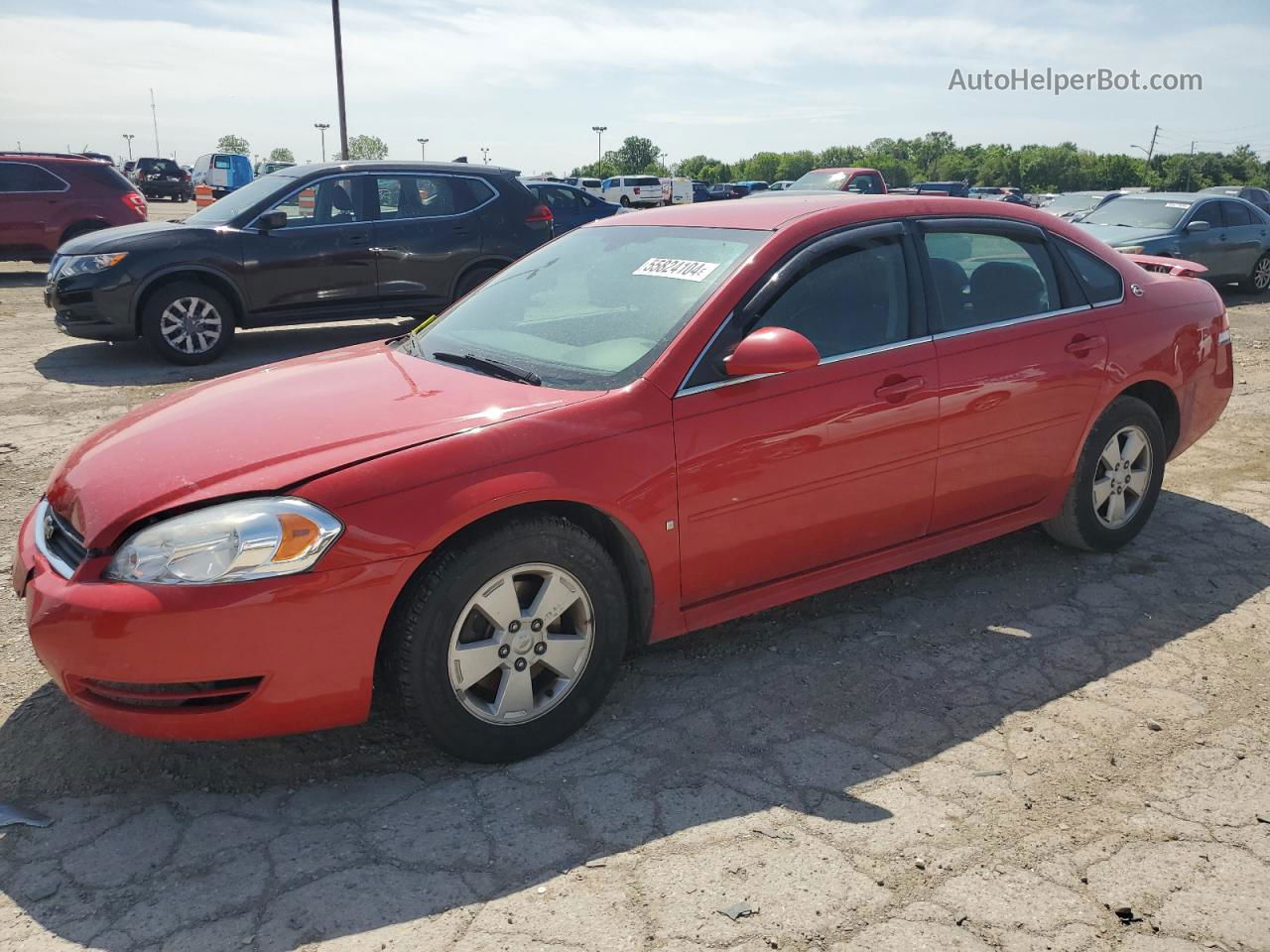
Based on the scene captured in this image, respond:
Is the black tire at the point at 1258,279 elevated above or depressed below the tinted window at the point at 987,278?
below

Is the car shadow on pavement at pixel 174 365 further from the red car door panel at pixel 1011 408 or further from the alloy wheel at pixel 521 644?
the alloy wheel at pixel 521 644

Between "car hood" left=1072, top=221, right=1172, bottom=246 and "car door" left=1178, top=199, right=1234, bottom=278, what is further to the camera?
"car door" left=1178, top=199, right=1234, bottom=278

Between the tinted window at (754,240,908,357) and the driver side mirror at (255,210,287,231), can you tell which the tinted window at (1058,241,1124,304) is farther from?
the driver side mirror at (255,210,287,231)

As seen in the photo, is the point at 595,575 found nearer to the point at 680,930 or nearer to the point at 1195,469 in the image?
the point at 680,930

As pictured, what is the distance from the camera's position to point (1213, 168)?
90.2m

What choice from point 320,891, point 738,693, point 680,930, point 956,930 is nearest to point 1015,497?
point 738,693

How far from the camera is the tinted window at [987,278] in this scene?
398cm

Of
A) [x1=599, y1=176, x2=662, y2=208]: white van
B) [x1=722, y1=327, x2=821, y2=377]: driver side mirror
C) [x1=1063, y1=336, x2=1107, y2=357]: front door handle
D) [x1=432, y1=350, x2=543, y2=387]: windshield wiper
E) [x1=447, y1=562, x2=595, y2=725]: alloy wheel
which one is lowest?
[x1=447, y1=562, x2=595, y2=725]: alloy wheel

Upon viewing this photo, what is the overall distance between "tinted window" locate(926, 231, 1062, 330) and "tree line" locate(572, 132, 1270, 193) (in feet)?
252

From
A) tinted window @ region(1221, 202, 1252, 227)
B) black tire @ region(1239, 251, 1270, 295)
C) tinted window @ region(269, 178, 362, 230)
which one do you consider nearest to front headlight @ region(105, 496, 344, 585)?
tinted window @ region(269, 178, 362, 230)

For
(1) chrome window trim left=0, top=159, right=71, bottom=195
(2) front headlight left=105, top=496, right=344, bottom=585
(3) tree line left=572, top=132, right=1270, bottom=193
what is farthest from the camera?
(3) tree line left=572, top=132, right=1270, bottom=193

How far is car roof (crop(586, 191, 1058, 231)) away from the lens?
3.80 metres

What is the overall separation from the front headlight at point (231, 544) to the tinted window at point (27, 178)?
546 inches

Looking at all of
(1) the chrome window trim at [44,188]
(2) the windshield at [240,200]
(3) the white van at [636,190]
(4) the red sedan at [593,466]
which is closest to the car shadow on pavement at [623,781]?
(4) the red sedan at [593,466]
